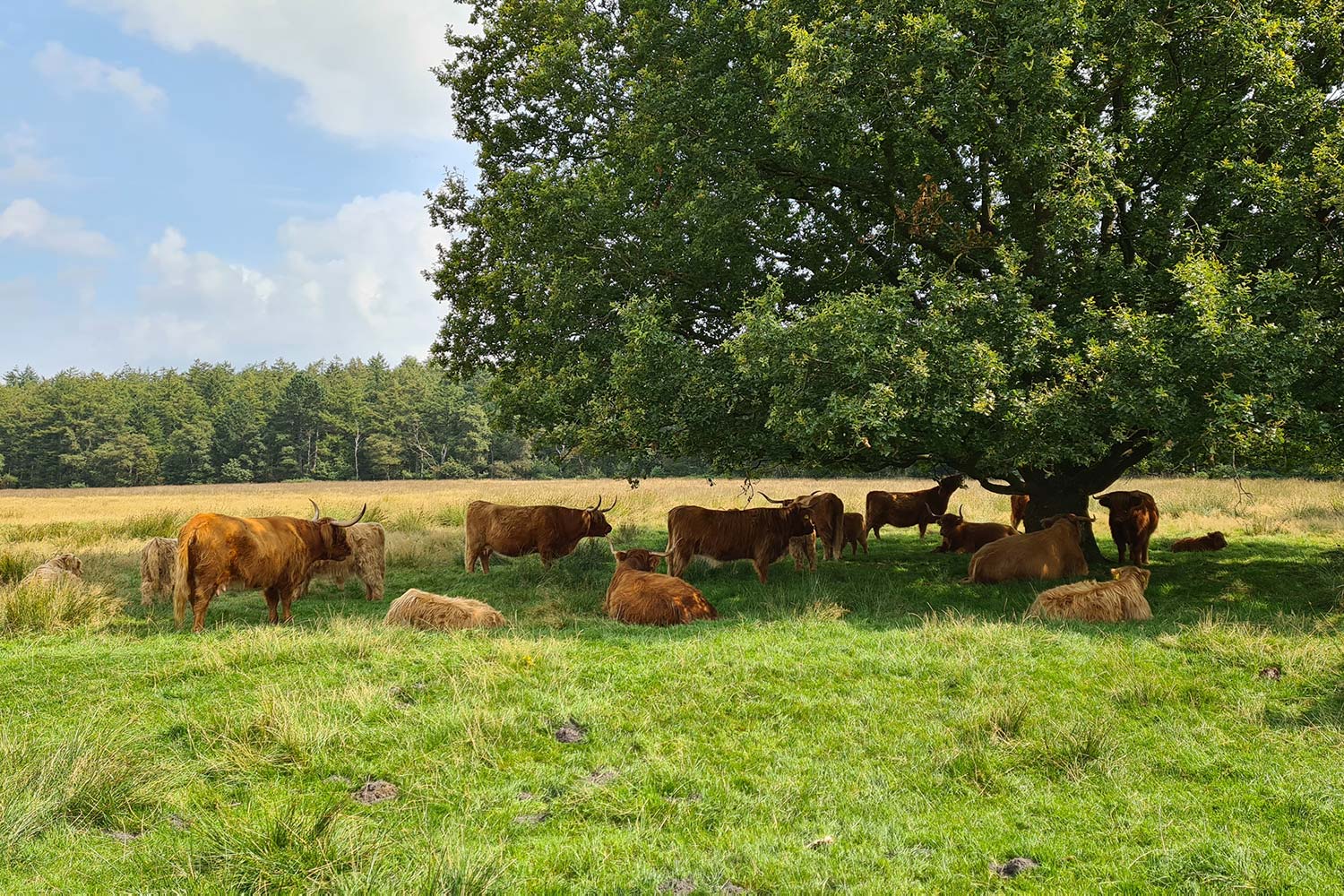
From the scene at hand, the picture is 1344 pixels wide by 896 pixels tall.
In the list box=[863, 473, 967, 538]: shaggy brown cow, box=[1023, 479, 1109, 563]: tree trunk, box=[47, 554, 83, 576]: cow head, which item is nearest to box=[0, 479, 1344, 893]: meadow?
box=[47, 554, 83, 576]: cow head

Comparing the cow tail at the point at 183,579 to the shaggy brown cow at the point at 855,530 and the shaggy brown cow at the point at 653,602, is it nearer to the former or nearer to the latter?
the shaggy brown cow at the point at 653,602

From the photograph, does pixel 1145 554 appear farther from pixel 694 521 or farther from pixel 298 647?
pixel 298 647

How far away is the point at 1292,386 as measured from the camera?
9516 millimetres

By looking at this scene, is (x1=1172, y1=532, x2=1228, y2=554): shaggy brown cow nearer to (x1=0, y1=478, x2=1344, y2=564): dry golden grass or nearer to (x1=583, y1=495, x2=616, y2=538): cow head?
(x1=0, y1=478, x2=1344, y2=564): dry golden grass

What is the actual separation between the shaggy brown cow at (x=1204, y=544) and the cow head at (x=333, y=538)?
1528 cm

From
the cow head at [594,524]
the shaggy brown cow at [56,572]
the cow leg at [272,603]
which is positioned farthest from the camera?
the cow head at [594,524]

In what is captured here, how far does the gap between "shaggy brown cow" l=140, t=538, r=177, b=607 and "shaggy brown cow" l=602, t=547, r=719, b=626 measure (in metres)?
6.54

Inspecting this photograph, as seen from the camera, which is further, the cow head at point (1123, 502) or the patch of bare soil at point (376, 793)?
the cow head at point (1123, 502)

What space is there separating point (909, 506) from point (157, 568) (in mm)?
15243

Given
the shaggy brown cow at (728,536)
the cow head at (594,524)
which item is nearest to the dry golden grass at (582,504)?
the cow head at (594,524)

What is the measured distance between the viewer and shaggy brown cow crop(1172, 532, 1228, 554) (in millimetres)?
14961

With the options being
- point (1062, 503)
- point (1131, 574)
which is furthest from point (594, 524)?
point (1131, 574)

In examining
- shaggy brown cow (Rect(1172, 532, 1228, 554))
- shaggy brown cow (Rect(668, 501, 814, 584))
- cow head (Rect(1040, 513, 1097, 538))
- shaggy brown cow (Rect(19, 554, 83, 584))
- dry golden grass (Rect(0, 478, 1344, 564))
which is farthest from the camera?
dry golden grass (Rect(0, 478, 1344, 564))

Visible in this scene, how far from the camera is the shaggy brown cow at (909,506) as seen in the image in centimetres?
1842
